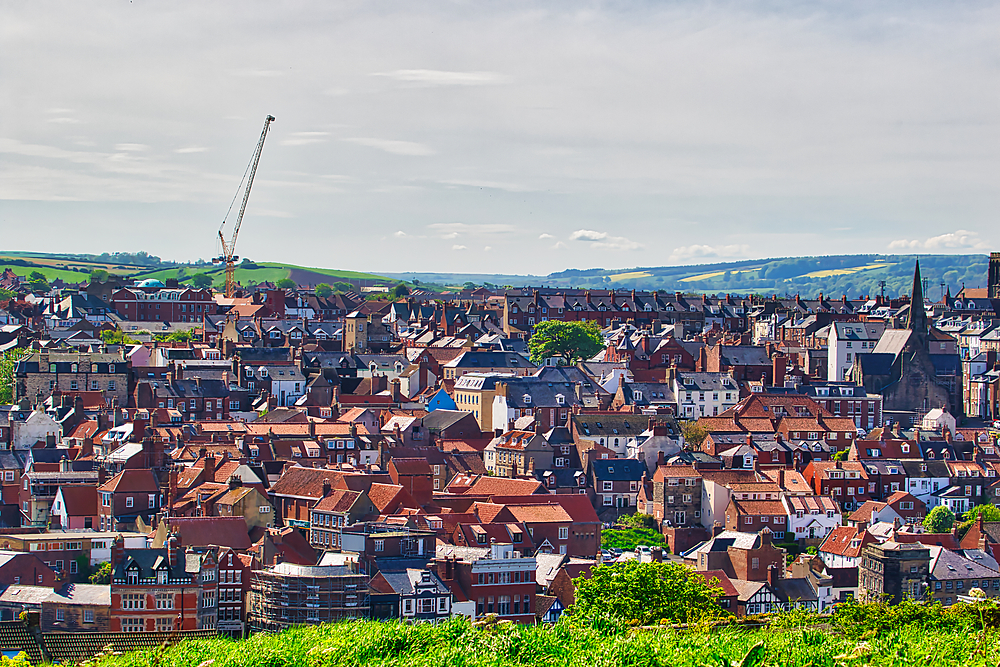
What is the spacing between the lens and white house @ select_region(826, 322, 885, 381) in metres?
123

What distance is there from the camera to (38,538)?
65.1m

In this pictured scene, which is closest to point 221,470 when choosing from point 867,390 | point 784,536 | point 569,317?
point 784,536

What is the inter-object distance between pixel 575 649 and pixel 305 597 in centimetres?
2638

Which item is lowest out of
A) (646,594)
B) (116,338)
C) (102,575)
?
(102,575)

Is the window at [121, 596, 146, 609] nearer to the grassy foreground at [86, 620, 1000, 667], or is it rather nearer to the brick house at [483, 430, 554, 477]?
the grassy foreground at [86, 620, 1000, 667]

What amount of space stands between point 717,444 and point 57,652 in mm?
58027

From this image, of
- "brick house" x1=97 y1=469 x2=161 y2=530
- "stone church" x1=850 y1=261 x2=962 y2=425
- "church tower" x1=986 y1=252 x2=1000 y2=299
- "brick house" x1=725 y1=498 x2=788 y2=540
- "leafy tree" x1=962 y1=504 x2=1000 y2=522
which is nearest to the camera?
"brick house" x1=97 y1=469 x2=161 y2=530

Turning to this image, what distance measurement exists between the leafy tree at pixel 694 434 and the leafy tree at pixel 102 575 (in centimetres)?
4047

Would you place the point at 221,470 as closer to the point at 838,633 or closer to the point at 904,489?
the point at 904,489

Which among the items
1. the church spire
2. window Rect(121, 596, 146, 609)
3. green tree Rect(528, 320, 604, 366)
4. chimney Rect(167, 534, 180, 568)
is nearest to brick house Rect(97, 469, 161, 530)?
chimney Rect(167, 534, 180, 568)

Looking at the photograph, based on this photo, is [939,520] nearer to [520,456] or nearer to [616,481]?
[616,481]

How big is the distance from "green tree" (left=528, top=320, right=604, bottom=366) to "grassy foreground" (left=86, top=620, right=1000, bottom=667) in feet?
317

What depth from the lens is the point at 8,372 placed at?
108 m

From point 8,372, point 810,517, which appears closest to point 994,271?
point 810,517
